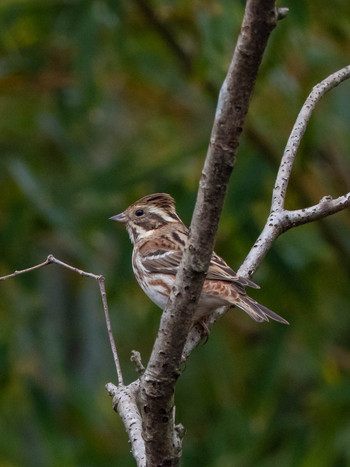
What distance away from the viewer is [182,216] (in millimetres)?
6973

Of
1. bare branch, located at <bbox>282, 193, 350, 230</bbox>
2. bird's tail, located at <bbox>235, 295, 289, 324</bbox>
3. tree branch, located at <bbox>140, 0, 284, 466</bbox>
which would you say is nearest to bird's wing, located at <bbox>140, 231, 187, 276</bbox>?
bird's tail, located at <bbox>235, 295, 289, 324</bbox>

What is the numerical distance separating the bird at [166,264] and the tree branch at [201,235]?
124cm

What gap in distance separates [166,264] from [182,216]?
3.50 feet

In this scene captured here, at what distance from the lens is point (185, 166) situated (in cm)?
755

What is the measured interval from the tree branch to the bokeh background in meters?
3.13

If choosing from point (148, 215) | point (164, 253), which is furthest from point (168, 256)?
point (148, 215)

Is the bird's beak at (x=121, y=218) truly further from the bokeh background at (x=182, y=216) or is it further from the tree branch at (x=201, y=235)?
the tree branch at (x=201, y=235)

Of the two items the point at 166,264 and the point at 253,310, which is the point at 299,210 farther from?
the point at 166,264

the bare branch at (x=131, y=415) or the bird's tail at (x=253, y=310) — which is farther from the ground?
the bird's tail at (x=253, y=310)

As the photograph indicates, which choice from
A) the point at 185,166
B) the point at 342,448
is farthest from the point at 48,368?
the point at 342,448

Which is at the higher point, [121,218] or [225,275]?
[121,218]

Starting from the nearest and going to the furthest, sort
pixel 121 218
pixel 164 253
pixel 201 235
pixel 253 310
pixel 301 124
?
pixel 201 235, pixel 301 124, pixel 253 310, pixel 164 253, pixel 121 218

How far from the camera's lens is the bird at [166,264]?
507 cm

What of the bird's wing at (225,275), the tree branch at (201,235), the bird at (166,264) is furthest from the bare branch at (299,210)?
the tree branch at (201,235)
